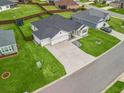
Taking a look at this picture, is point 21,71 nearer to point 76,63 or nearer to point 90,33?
point 76,63

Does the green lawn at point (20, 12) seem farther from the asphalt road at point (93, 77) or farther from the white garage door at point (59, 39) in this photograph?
the asphalt road at point (93, 77)

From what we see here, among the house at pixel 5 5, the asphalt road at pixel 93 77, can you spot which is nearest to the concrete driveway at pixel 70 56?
the asphalt road at pixel 93 77

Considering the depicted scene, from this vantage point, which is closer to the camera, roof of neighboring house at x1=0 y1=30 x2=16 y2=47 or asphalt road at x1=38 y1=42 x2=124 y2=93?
asphalt road at x1=38 y1=42 x2=124 y2=93

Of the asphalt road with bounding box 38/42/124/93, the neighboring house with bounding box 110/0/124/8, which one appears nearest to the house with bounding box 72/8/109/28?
the asphalt road with bounding box 38/42/124/93

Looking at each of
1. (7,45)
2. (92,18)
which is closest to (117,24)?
(92,18)

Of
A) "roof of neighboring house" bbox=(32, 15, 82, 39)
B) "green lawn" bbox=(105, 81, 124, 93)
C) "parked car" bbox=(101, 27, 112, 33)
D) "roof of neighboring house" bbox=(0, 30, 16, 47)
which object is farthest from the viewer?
"parked car" bbox=(101, 27, 112, 33)

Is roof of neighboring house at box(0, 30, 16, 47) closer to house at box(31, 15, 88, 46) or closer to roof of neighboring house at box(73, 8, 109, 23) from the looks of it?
house at box(31, 15, 88, 46)

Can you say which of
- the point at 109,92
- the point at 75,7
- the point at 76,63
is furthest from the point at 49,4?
the point at 109,92
